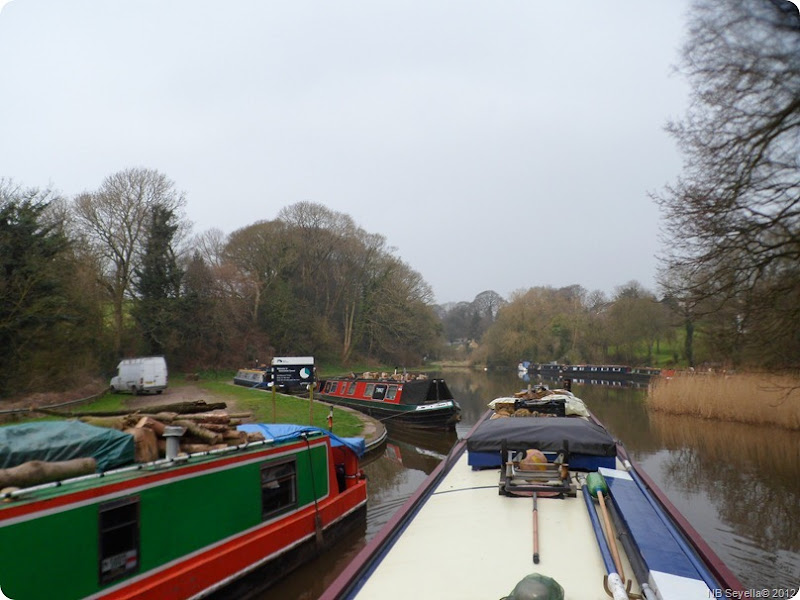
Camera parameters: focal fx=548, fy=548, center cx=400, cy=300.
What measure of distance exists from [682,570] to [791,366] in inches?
493

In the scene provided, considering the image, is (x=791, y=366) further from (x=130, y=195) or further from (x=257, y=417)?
(x=130, y=195)

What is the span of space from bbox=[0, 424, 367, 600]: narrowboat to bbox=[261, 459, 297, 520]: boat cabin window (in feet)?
0.04

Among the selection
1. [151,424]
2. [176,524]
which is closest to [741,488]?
[176,524]

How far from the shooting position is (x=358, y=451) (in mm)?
9195

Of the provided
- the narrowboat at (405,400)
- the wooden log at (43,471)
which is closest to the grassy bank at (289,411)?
the narrowboat at (405,400)

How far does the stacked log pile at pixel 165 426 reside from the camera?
5.64 metres

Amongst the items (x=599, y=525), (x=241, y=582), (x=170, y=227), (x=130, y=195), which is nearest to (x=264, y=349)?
(x=170, y=227)

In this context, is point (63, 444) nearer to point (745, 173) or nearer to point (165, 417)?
point (165, 417)

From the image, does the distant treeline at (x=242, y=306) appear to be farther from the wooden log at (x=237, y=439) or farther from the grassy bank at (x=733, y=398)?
the wooden log at (x=237, y=439)

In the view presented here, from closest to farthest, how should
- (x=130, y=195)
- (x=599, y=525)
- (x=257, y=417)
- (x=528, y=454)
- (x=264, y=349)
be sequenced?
(x=599, y=525) → (x=528, y=454) → (x=257, y=417) → (x=130, y=195) → (x=264, y=349)

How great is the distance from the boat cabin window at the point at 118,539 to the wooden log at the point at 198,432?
4.32ft

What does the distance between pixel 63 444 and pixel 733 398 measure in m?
18.1

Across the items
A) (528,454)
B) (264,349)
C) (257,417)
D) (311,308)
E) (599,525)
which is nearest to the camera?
(599,525)

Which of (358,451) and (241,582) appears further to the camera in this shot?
(358,451)
